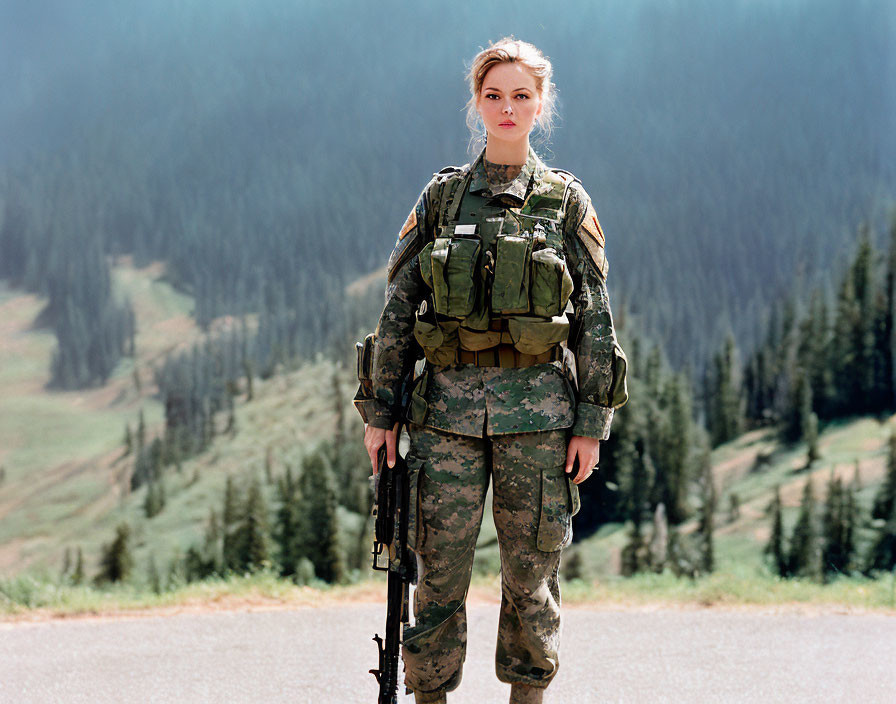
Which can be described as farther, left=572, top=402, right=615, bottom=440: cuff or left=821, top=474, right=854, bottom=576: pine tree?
left=821, top=474, right=854, bottom=576: pine tree

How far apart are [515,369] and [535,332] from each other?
136 millimetres

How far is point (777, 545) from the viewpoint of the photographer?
18.9 ft

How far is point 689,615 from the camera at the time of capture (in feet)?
14.1

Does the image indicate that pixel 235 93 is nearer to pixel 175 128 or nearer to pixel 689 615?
pixel 175 128

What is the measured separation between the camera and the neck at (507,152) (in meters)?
2.20

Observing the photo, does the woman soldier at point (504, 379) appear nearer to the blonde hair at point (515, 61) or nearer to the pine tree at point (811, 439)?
the blonde hair at point (515, 61)

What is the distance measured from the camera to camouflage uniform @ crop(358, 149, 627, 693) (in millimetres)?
2123

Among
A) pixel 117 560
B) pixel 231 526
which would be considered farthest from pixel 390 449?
pixel 117 560

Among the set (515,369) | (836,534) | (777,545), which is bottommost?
(777,545)

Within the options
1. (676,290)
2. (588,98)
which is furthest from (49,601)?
(588,98)

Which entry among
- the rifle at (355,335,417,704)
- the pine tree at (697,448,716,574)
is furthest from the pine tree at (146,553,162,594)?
the rifle at (355,335,417,704)

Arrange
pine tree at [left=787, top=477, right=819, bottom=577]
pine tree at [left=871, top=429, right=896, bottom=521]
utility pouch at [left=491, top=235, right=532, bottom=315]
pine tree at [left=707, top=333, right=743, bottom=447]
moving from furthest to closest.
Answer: pine tree at [left=707, top=333, right=743, bottom=447] < pine tree at [left=787, top=477, right=819, bottom=577] < pine tree at [left=871, top=429, right=896, bottom=521] < utility pouch at [left=491, top=235, right=532, bottom=315]

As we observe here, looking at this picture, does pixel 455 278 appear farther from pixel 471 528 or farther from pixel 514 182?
pixel 471 528

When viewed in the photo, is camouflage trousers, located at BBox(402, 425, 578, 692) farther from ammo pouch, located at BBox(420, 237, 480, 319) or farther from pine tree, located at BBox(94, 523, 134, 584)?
pine tree, located at BBox(94, 523, 134, 584)
